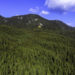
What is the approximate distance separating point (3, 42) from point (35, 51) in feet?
105

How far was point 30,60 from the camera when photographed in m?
97.2

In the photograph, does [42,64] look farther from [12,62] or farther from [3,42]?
[3,42]

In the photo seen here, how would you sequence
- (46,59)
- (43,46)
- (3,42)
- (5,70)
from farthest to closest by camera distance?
(43,46) < (3,42) < (46,59) < (5,70)

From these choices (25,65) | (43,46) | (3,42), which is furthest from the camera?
(43,46)

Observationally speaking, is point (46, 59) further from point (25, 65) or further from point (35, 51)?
point (25, 65)

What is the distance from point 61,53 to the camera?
11881cm

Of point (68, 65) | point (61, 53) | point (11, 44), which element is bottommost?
point (68, 65)

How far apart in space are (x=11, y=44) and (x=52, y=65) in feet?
147

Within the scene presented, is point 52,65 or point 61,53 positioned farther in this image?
point 61,53

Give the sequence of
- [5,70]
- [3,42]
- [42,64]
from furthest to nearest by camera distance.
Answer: [3,42] → [42,64] → [5,70]

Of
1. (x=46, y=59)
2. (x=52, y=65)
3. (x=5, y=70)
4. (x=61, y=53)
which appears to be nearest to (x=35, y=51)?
(x=46, y=59)

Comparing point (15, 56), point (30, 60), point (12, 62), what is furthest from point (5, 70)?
point (30, 60)

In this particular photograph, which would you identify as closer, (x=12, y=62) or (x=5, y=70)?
(x=5, y=70)

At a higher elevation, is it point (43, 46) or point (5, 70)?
point (43, 46)
